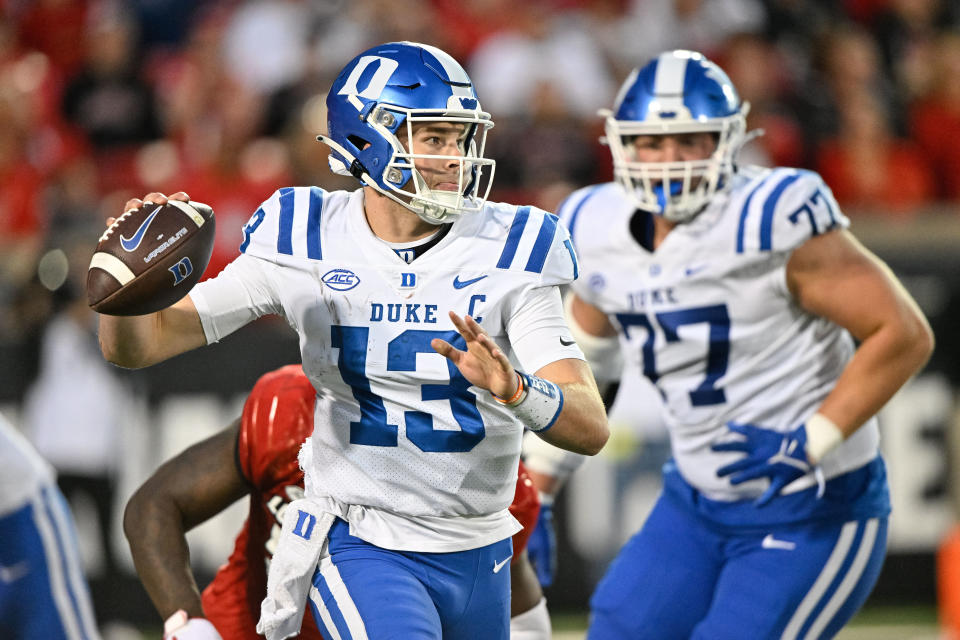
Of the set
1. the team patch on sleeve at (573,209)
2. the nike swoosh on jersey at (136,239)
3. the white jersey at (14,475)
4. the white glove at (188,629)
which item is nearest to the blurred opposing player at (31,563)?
the white jersey at (14,475)

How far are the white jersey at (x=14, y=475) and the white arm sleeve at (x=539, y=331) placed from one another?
64.5 inches

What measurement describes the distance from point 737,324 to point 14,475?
1.91 m

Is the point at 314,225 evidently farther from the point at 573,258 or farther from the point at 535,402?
the point at 535,402

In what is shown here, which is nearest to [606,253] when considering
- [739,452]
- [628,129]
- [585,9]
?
[628,129]

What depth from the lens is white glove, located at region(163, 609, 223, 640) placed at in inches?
113

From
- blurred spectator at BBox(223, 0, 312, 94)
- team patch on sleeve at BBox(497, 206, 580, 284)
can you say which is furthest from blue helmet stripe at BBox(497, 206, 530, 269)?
blurred spectator at BBox(223, 0, 312, 94)

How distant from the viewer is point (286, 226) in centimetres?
276

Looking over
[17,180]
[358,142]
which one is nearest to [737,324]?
[358,142]

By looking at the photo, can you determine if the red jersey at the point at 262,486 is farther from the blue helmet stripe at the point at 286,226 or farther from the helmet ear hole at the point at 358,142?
the helmet ear hole at the point at 358,142

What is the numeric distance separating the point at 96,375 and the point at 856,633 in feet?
10.9

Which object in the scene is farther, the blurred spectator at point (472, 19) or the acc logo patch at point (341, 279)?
the blurred spectator at point (472, 19)

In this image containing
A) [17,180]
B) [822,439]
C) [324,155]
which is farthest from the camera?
[17,180]

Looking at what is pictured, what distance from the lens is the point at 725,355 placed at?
3535mm

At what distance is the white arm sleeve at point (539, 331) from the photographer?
103 inches
